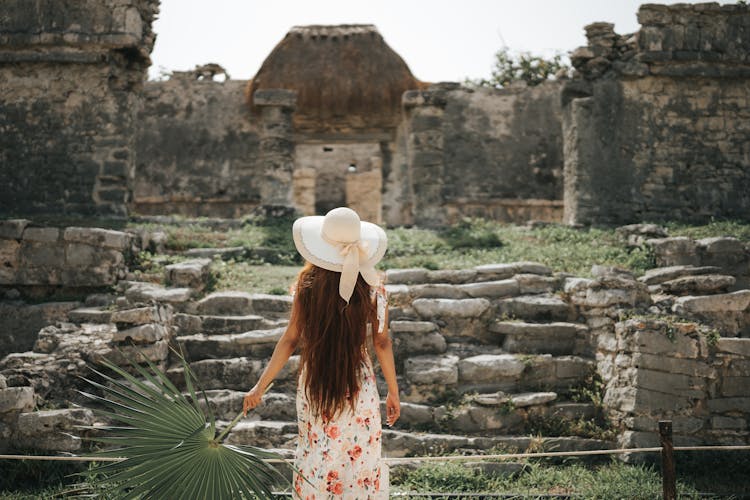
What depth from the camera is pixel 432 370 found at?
5820mm

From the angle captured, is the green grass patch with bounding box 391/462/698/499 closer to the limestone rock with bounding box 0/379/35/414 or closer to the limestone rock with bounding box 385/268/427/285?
the limestone rock with bounding box 0/379/35/414

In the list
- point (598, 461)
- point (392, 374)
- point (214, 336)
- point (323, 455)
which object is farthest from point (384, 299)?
point (214, 336)

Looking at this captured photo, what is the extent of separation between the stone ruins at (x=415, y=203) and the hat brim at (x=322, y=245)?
228cm

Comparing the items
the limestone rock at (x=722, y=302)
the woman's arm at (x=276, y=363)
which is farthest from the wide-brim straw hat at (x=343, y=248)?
the limestone rock at (x=722, y=302)

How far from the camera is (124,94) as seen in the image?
36.2 ft

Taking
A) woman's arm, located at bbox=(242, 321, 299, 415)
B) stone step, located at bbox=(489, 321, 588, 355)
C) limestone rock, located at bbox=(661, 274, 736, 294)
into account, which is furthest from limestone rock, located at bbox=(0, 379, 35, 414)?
limestone rock, located at bbox=(661, 274, 736, 294)

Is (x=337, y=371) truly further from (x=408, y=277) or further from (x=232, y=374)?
(x=408, y=277)

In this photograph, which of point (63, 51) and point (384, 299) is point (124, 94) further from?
point (384, 299)

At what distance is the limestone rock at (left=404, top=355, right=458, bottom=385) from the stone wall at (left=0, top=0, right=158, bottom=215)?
6855mm

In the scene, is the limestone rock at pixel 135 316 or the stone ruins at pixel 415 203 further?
the limestone rock at pixel 135 316

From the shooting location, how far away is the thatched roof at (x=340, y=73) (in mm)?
14133

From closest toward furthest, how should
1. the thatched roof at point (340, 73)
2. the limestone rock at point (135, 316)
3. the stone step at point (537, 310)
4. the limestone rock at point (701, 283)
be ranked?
the limestone rock at point (135, 316)
the limestone rock at point (701, 283)
the stone step at point (537, 310)
the thatched roof at point (340, 73)

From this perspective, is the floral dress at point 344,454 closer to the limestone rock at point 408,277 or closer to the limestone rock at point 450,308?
the limestone rock at point 450,308

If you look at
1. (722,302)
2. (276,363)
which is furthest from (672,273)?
(276,363)
